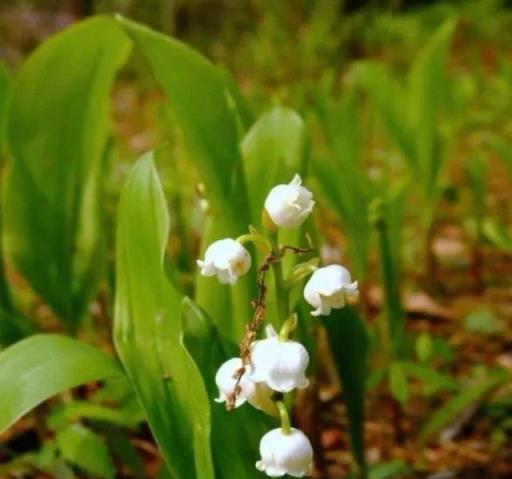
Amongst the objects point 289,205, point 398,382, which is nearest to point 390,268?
point 398,382

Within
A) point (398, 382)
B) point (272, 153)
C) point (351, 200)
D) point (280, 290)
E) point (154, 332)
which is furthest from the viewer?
point (351, 200)

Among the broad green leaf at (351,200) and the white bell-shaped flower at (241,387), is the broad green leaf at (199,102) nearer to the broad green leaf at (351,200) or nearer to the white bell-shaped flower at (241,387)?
the white bell-shaped flower at (241,387)

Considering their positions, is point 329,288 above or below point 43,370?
above

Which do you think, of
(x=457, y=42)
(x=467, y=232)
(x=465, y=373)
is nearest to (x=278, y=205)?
(x=465, y=373)

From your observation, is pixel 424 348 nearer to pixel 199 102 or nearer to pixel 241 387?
pixel 199 102

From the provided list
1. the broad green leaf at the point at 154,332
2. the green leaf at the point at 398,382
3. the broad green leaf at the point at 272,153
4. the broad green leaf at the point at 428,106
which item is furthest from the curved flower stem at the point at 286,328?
the broad green leaf at the point at 428,106

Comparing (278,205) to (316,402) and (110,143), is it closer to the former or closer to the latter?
(316,402)
